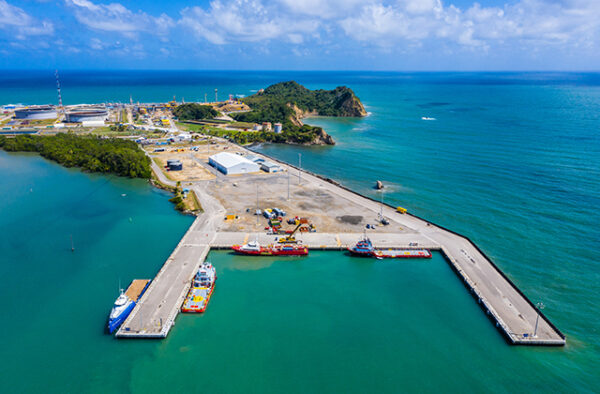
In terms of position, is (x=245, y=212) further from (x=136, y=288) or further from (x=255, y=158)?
(x=255, y=158)

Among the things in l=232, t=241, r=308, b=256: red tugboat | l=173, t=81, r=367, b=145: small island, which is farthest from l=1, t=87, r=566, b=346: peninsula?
l=232, t=241, r=308, b=256: red tugboat

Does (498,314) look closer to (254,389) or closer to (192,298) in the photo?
(254,389)

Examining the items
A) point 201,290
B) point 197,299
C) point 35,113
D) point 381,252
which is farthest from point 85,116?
point 381,252

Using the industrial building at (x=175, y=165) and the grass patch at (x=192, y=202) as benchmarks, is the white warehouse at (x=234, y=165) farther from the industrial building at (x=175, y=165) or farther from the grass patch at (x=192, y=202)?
the grass patch at (x=192, y=202)

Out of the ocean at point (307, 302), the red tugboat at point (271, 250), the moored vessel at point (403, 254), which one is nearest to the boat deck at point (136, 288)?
the ocean at point (307, 302)

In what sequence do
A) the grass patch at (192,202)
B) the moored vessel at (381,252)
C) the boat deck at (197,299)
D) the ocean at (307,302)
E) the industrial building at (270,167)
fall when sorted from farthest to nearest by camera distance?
the industrial building at (270,167) → the grass patch at (192,202) → the moored vessel at (381,252) → the boat deck at (197,299) → the ocean at (307,302)

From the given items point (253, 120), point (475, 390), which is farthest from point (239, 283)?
point (253, 120)

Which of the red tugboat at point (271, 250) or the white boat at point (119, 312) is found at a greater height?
the red tugboat at point (271, 250)
